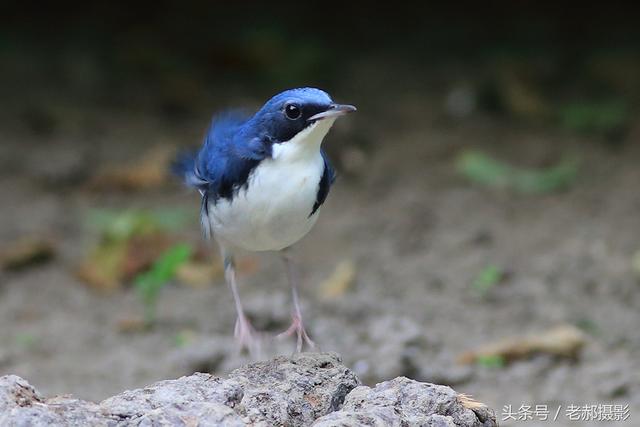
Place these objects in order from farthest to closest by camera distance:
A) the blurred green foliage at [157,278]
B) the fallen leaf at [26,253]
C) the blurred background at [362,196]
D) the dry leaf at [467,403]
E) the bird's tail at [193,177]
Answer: the fallen leaf at [26,253]
the blurred green foliage at [157,278]
the blurred background at [362,196]
the bird's tail at [193,177]
the dry leaf at [467,403]

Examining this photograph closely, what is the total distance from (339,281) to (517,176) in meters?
1.85

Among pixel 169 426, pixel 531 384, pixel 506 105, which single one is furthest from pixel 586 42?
pixel 169 426

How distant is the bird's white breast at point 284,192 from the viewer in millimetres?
4004

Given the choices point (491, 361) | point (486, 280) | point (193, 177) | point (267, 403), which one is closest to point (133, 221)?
point (486, 280)

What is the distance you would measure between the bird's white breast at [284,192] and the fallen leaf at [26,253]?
4008mm

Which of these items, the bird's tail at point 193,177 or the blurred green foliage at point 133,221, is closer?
the bird's tail at point 193,177

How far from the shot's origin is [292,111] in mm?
4008

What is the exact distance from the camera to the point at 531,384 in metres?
5.91

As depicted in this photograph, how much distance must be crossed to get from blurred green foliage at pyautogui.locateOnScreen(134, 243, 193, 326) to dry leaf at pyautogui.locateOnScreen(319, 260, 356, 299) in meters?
0.96

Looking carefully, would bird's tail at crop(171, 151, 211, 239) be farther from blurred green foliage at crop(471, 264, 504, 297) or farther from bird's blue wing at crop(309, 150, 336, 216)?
blurred green foliage at crop(471, 264, 504, 297)

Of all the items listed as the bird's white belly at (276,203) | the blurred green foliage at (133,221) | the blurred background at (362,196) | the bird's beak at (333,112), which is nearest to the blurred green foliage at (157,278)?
the blurred background at (362,196)

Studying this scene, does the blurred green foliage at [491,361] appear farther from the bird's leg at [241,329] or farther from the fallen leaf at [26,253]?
the fallen leaf at [26,253]

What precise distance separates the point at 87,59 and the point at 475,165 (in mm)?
4014

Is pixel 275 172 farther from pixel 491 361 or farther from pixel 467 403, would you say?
pixel 491 361
